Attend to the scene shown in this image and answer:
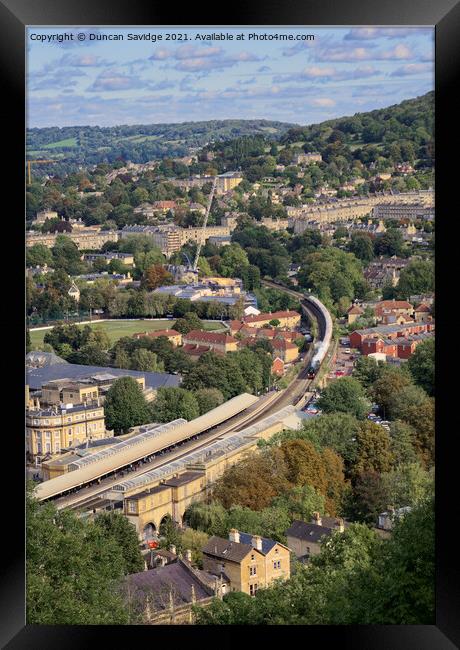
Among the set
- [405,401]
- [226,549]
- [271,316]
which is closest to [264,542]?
[226,549]

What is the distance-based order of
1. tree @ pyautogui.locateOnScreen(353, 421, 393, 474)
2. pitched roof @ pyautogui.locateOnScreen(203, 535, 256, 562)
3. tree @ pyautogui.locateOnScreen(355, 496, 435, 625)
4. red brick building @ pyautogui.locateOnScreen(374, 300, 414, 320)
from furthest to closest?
red brick building @ pyautogui.locateOnScreen(374, 300, 414, 320)
tree @ pyautogui.locateOnScreen(353, 421, 393, 474)
pitched roof @ pyautogui.locateOnScreen(203, 535, 256, 562)
tree @ pyautogui.locateOnScreen(355, 496, 435, 625)

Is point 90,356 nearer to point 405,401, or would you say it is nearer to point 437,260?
point 405,401

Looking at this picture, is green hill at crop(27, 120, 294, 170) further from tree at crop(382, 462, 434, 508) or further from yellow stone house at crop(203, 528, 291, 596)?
yellow stone house at crop(203, 528, 291, 596)

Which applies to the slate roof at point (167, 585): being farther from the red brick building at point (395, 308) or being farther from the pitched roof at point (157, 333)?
the red brick building at point (395, 308)

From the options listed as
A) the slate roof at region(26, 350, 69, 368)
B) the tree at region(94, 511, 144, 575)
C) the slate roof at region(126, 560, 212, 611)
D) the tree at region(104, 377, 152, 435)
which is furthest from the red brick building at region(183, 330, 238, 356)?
the slate roof at region(126, 560, 212, 611)

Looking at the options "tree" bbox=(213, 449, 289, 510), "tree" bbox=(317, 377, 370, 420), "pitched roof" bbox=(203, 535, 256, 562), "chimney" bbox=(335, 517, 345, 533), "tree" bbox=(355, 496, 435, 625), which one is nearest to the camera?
"tree" bbox=(355, 496, 435, 625)

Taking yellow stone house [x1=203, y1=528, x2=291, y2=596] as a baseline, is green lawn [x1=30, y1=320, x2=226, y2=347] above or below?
above

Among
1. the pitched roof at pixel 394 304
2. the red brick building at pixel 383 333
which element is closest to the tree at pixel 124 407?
the red brick building at pixel 383 333
